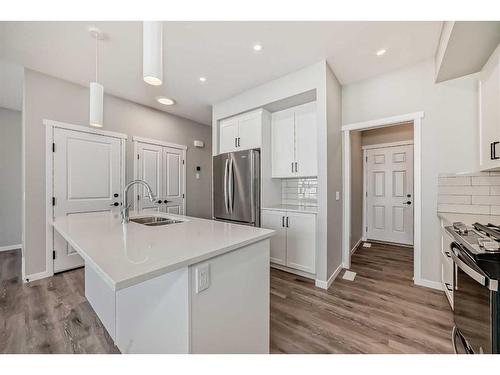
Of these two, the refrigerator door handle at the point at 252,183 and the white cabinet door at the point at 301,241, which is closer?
the white cabinet door at the point at 301,241

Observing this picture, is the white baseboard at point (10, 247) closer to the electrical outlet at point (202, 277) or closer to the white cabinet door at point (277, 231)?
the white cabinet door at point (277, 231)

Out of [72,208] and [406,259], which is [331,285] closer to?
[406,259]

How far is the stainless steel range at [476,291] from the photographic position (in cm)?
106

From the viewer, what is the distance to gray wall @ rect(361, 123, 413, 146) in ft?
13.0

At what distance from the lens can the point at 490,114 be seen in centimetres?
174

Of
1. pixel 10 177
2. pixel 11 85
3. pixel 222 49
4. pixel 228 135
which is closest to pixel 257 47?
pixel 222 49

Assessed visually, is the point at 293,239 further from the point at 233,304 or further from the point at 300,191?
the point at 233,304

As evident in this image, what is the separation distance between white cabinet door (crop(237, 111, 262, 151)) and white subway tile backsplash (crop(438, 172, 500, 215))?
2.18m

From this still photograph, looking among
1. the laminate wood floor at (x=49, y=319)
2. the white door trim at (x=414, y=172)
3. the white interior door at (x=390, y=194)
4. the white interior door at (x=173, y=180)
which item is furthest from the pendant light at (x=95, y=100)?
the white interior door at (x=390, y=194)

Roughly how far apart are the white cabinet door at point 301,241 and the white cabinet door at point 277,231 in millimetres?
61

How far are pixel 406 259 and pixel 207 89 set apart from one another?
3.90 metres
